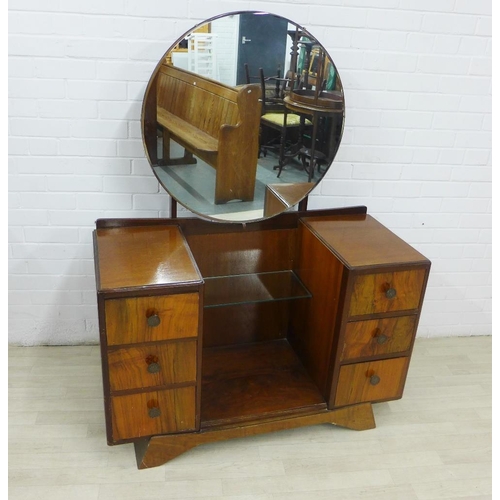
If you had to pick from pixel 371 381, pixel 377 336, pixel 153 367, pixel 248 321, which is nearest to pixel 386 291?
pixel 377 336

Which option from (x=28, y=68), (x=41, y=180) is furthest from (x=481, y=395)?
(x=28, y=68)

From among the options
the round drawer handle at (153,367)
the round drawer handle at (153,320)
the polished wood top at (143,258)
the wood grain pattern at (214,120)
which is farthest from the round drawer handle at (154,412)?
the wood grain pattern at (214,120)

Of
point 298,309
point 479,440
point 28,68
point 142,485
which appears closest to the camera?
point 142,485

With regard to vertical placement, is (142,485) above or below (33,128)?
below

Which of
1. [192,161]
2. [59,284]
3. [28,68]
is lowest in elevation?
[59,284]

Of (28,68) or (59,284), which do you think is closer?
(28,68)

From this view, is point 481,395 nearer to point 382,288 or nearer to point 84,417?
point 382,288

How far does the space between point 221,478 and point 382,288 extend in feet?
2.31

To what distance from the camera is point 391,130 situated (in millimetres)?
1870

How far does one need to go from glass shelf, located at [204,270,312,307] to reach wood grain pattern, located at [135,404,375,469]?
370mm

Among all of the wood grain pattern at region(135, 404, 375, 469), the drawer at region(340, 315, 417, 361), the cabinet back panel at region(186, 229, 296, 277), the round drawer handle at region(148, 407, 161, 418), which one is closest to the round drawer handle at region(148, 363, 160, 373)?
the round drawer handle at region(148, 407, 161, 418)

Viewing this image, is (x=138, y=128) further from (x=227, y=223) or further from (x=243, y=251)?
(x=243, y=251)

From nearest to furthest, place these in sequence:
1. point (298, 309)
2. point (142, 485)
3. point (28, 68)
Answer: point (142, 485)
point (28, 68)
point (298, 309)

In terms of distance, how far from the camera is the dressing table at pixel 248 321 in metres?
1.37
